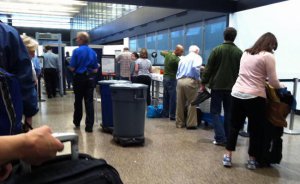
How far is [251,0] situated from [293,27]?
1.31m

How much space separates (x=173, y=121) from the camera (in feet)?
18.9

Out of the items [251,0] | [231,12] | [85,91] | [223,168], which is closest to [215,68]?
[223,168]

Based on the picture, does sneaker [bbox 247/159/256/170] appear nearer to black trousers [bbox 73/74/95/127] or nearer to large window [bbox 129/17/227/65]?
black trousers [bbox 73/74/95/127]

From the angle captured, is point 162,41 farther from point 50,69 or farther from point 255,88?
point 255,88

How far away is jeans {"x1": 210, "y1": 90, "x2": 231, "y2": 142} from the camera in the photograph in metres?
3.91

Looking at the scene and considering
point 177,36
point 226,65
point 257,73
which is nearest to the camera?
point 257,73

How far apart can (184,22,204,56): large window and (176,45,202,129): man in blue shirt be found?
186 inches

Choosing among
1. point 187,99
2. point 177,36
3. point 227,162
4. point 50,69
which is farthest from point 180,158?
point 177,36

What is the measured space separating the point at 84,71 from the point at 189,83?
1.81 meters

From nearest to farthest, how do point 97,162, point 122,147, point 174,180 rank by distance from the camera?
point 97,162, point 174,180, point 122,147

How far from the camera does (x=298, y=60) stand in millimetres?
6402

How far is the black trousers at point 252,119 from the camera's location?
10.1 feet

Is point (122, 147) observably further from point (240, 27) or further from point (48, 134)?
point (240, 27)

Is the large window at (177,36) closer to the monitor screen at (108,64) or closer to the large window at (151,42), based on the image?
the large window at (151,42)
